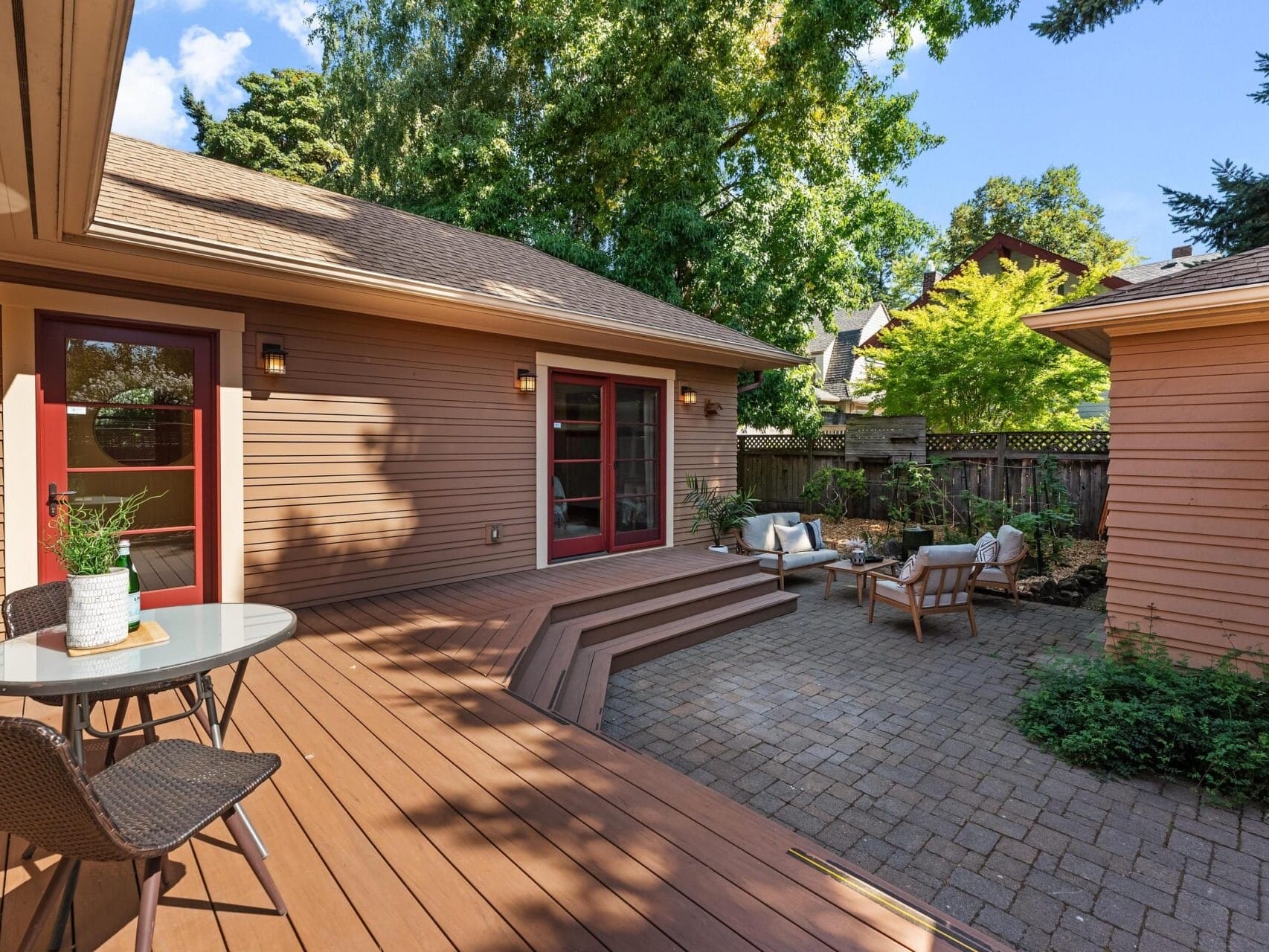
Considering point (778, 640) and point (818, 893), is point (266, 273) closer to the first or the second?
point (818, 893)

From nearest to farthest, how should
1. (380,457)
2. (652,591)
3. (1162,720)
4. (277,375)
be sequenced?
(1162,720) → (277,375) → (380,457) → (652,591)

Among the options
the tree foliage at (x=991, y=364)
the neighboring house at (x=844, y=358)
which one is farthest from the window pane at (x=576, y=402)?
the neighboring house at (x=844, y=358)

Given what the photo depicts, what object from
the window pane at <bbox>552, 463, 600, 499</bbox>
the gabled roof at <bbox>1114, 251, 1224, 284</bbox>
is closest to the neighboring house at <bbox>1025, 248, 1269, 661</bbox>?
the window pane at <bbox>552, 463, 600, 499</bbox>

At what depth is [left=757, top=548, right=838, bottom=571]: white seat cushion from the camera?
22.9 feet

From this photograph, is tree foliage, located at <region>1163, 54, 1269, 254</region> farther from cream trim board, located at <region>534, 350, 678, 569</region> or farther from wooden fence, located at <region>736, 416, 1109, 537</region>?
cream trim board, located at <region>534, 350, 678, 569</region>

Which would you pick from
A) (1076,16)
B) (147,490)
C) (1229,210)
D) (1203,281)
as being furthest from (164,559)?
(1229,210)

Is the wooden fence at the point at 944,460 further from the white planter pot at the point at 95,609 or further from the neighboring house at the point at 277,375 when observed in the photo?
the white planter pot at the point at 95,609

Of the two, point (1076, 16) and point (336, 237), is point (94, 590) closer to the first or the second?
point (336, 237)

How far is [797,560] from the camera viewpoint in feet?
23.0

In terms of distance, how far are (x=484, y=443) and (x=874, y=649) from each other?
382cm

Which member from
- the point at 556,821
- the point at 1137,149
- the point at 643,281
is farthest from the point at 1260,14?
the point at 556,821

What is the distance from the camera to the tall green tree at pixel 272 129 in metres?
19.6

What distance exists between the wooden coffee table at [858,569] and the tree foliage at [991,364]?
5.45 m

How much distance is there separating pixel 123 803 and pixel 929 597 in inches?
216
